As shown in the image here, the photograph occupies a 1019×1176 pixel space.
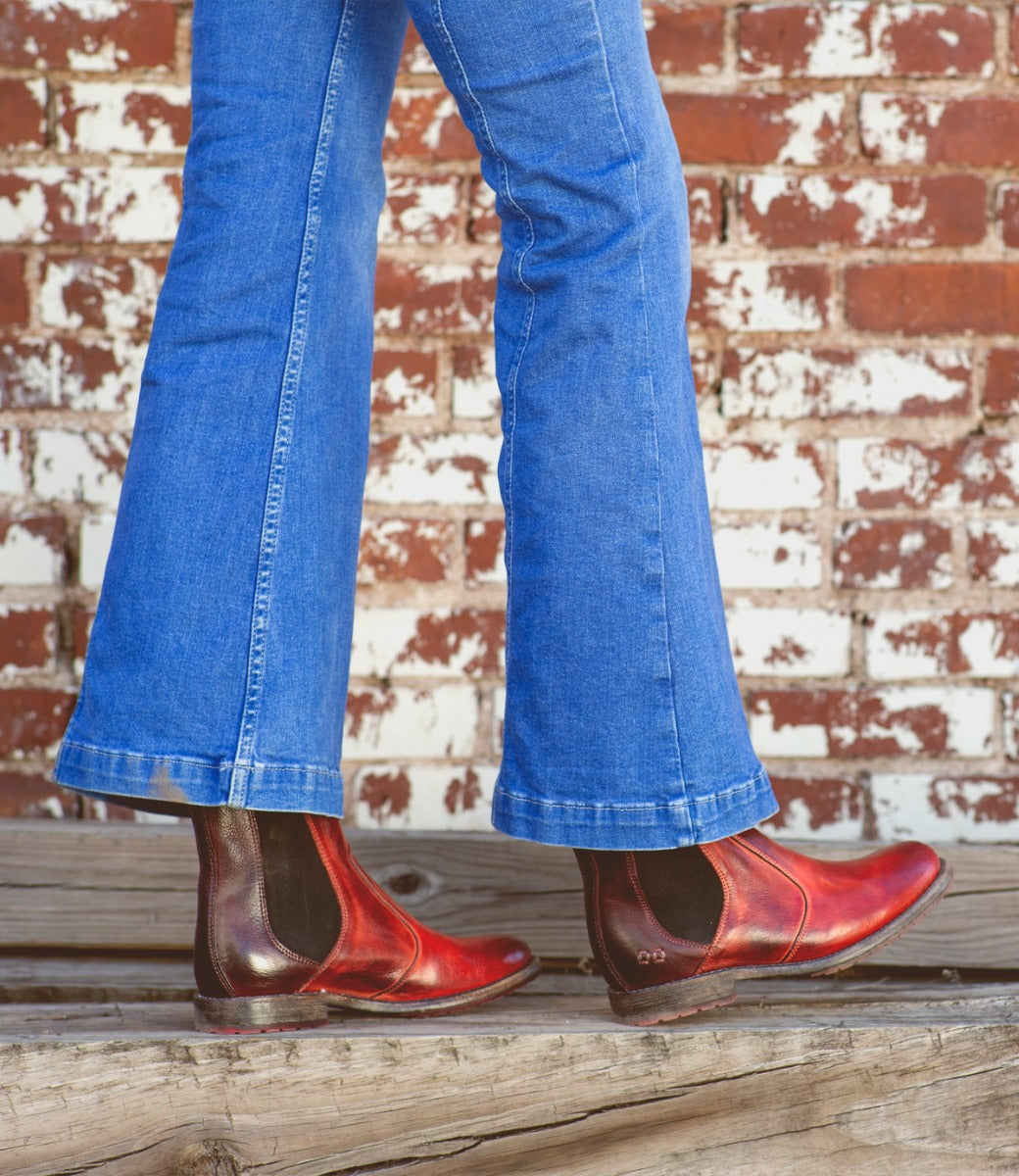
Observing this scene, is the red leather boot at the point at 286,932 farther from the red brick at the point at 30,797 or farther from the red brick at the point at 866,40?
the red brick at the point at 866,40

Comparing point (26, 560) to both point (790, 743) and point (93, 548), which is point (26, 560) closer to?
point (93, 548)

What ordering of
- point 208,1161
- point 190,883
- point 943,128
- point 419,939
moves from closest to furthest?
point 208,1161, point 419,939, point 190,883, point 943,128

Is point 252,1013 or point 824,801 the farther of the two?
point 824,801

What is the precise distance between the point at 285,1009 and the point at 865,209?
1098mm

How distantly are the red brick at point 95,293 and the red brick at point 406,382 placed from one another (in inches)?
11.5

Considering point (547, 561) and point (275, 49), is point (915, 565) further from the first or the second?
point (275, 49)

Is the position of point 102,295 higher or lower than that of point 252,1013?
higher

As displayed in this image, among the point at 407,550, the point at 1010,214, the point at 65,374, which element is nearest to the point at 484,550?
the point at 407,550

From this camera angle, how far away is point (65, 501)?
4.13 ft

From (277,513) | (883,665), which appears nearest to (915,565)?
(883,665)

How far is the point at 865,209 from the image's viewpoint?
125 centimetres

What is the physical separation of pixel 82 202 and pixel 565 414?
846 millimetres

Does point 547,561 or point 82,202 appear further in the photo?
point 82,202

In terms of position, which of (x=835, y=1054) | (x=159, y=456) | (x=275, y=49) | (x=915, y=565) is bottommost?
(x=835, y=1054)
